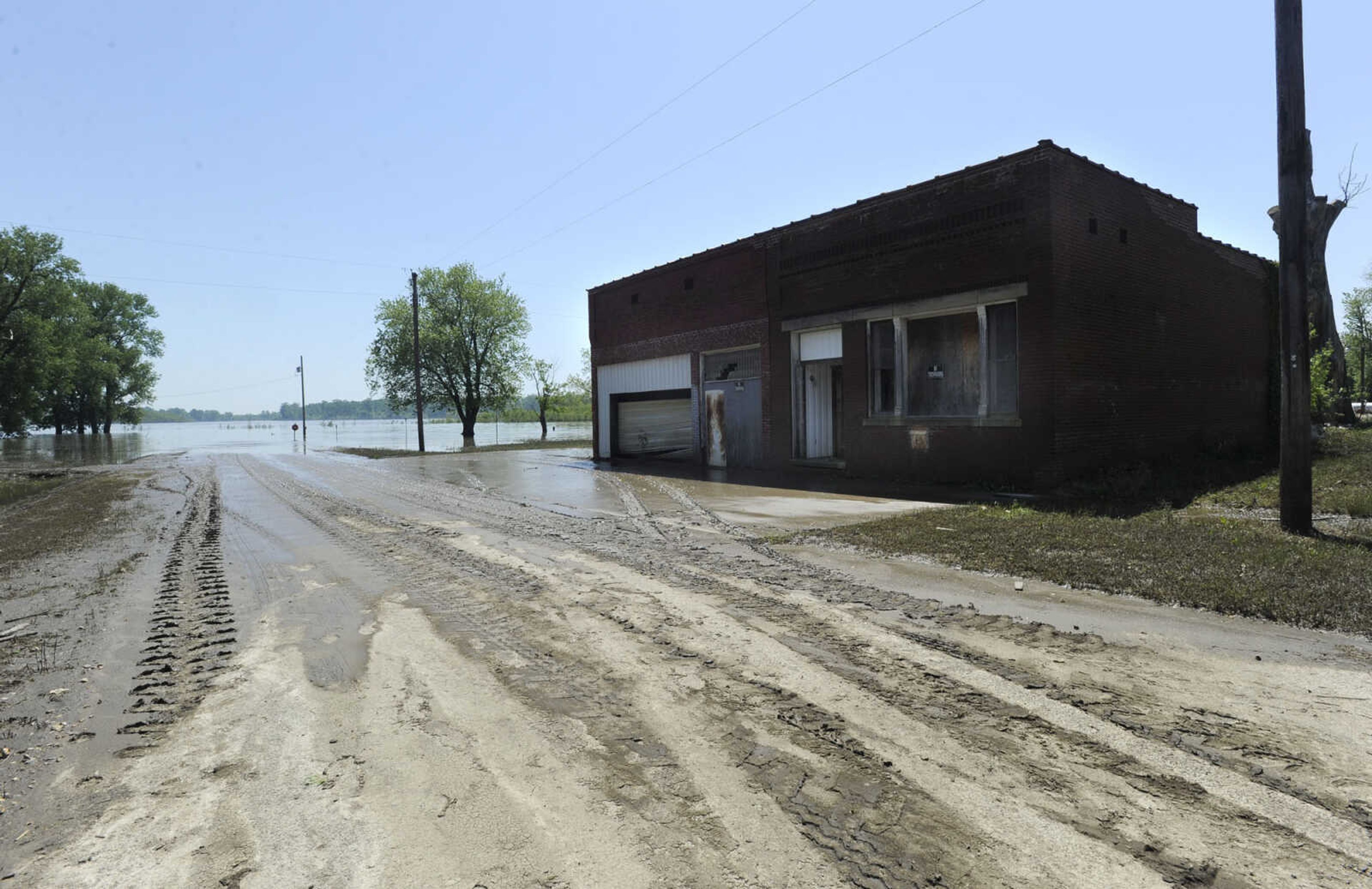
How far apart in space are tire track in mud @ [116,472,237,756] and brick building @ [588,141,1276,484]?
12.9m

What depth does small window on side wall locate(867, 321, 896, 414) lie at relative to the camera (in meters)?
16.8

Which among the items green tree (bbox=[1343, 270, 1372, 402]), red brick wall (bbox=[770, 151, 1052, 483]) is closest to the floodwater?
red brick wall (bbox=[770, 151, 1052, 483])

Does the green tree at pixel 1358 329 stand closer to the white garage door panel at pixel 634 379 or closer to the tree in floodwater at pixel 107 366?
the white garage door panel at pixel 634 379

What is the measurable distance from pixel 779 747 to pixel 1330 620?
469 cm

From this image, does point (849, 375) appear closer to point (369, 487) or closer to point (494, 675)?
point (369, 487)

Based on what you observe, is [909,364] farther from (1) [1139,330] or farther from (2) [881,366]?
(1) [1139,330]

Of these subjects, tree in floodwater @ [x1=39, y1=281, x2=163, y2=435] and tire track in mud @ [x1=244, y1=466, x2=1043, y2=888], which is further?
tree in floodwater @ [x1=39, y1=281, x2=163, y2=435]

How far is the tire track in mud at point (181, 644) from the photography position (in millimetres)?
4074

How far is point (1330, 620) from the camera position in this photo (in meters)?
5.41

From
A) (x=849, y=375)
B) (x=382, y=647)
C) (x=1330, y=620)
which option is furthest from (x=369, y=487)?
(x=1330, y=620)

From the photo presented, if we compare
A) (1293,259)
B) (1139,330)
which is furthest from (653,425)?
(1293,259)

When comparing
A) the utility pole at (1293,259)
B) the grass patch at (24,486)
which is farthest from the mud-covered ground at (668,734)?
the grass patch at (24,486)

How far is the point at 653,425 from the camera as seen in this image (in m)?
25.5

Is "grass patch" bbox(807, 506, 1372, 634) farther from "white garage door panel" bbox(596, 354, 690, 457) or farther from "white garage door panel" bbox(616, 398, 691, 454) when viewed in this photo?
"white garage door panel" bbox(616, 398, 691, 454)
